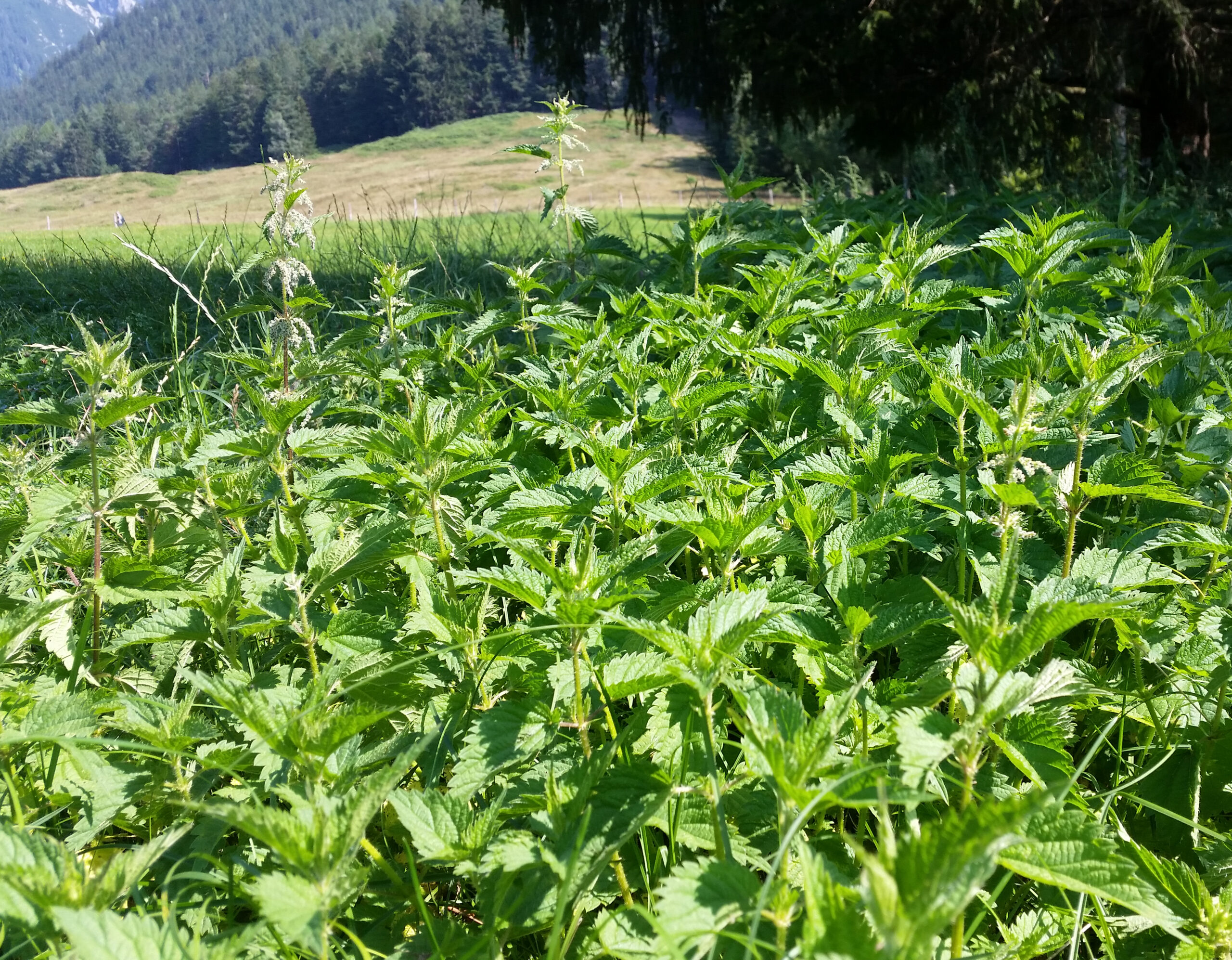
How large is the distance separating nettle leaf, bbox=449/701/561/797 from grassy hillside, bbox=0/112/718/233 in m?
26.4

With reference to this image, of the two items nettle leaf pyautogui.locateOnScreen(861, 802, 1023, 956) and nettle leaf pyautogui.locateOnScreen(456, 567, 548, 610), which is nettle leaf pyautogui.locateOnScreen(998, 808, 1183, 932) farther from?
nettle leaf pyautogui.locateOnScreen(456, 567, 548, 610)

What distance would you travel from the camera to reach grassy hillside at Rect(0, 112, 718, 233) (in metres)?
34.2

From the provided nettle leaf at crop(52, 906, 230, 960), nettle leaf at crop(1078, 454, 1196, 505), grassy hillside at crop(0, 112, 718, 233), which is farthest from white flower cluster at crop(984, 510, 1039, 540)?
grassy hillside at crop(0, 112, 718, 233)

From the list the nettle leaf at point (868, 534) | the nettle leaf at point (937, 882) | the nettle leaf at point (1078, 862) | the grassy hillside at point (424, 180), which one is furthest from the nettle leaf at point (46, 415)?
the grassy hillside at point (424, 180)

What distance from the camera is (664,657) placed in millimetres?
Answer: 1245

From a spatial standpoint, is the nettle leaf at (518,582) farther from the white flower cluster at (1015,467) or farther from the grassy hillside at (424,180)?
the grassy hillside at (424,180)

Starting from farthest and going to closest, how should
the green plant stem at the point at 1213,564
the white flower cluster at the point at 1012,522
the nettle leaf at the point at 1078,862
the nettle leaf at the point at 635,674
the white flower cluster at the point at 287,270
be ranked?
the white flower cluster at the point at 287,270 < the green plant stem at the point at 1213,564 < the white flower cluster at the point at 1012,522 < the nettle leaf at the point at 635,674 < the nettle leaf at the point at 1078,862

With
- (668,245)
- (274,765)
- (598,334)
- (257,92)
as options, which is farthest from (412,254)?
(257,92)

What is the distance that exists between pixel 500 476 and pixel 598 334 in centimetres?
83

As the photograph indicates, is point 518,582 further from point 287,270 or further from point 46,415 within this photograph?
point 287,270

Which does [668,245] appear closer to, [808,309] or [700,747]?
[808,309]

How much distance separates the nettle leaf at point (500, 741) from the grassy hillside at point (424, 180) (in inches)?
1038

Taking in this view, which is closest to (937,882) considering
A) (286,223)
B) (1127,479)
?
(1127,479)

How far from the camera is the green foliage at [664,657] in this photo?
0.93 meters
